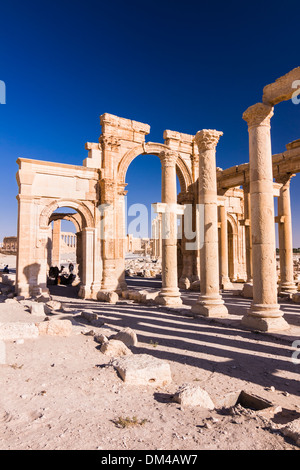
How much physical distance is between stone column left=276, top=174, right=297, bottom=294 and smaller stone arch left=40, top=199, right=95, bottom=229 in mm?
10023

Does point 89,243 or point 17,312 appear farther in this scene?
point 89,243

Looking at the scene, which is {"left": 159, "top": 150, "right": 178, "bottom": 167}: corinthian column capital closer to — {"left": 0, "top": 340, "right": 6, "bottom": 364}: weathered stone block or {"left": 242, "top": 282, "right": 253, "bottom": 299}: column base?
{"left": 242, "top": 282, "right": 253, "bottom": 299}: column base

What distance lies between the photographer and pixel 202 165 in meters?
11.0

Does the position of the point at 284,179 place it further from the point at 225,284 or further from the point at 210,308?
the point at 210,308

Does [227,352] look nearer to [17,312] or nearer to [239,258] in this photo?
[17,312]

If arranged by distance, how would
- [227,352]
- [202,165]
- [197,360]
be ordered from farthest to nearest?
[202,165], [227,352], [197,360]

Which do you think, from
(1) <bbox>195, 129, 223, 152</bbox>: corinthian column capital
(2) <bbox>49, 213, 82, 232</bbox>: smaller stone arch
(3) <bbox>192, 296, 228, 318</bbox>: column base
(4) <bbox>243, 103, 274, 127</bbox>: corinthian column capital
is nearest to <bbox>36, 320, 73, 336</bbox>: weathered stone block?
(3) <bbox>192, 296, 228, 318</bbox>: column base

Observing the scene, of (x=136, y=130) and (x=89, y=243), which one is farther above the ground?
(x=136, y=130)

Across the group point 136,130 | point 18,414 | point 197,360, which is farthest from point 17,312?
point 136,130

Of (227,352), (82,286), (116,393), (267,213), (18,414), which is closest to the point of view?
(18,414)

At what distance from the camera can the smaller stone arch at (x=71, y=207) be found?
15.7m

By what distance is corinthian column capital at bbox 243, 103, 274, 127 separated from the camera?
28.3 ft

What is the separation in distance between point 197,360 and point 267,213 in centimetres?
457

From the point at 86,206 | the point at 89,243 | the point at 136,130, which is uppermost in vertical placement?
the point at 136,130
